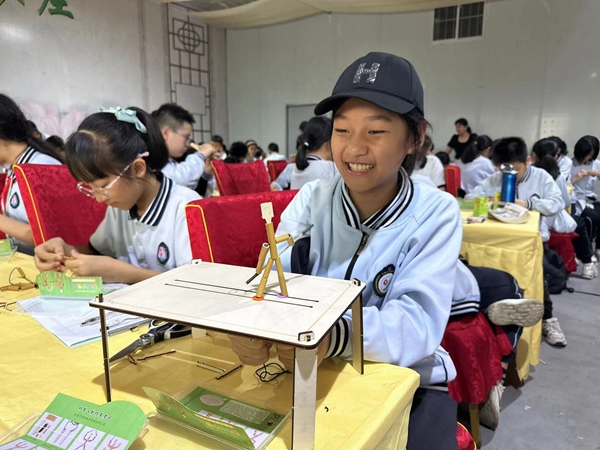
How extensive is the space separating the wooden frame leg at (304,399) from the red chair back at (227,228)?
2.20ft

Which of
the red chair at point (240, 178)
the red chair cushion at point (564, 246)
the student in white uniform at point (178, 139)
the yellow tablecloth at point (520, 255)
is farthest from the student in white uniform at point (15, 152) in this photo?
the red chair cushion at point (564, 246)

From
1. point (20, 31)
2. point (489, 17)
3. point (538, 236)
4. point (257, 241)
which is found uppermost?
point (489, 17)

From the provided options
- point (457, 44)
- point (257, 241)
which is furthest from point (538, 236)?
point (457, 44)

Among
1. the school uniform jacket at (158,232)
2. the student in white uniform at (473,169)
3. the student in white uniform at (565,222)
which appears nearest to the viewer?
the school uniform jacket at (158,232)

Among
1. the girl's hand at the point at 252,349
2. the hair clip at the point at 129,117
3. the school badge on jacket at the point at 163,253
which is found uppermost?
the hair clip at the point at 129,117

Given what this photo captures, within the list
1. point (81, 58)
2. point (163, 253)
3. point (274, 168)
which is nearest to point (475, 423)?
point (163, 253)

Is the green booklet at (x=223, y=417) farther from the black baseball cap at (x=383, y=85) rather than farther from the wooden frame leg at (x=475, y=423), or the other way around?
the wooden frame leg at (x=475, y=423)

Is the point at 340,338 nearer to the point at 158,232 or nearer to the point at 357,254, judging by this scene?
the point at 357,254

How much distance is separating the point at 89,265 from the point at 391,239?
2.68ft

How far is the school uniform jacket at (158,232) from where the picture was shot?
134 centimetres

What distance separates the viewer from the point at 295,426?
506 mm

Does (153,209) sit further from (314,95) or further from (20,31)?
(314,95)

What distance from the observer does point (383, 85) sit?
2.63ft

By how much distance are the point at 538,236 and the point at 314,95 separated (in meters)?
6.34
